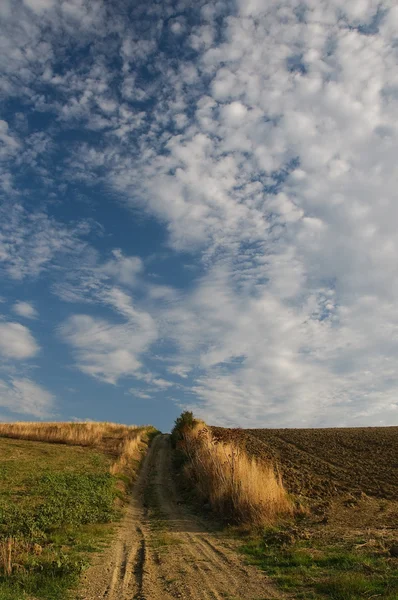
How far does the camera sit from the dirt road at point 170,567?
728cm

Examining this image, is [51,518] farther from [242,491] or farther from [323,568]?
[323,568]

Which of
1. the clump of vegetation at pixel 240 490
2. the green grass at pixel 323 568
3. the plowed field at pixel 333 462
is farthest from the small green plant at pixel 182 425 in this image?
the green grass at pixel 323 568

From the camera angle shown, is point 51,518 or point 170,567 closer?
point 170,567

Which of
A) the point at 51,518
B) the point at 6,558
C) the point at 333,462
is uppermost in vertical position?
the point at 333,462

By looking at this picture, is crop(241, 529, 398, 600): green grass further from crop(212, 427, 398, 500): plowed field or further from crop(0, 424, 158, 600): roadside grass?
crop(212, 427, 398, 500): plowed field

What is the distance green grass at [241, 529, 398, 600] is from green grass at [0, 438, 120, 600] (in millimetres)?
3555

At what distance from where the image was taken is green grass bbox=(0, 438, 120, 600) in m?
7.54

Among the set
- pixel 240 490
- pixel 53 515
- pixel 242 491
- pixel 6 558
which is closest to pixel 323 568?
pixel 242 491

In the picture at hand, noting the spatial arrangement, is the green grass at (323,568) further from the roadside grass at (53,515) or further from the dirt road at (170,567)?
the roadside grass at (53,515)

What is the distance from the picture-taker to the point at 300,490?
15.6 meters

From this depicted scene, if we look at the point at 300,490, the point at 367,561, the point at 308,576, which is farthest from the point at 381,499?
the point at 308,576

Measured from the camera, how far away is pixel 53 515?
461 inches

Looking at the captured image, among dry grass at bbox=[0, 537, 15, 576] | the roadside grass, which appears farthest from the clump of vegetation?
dry grass at bbox=[0, 537, 15, 576]

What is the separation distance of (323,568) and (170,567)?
2.85m
